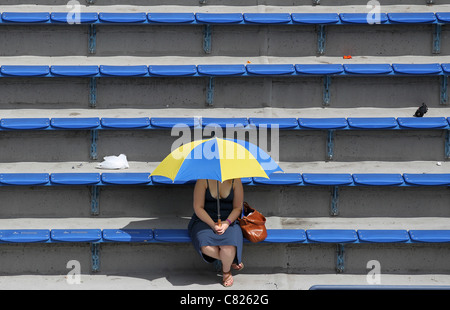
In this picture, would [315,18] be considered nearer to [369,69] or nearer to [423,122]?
[369,69]

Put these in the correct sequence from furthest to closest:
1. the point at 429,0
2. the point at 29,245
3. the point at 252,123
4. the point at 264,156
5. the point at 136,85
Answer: the point at 429,0
the point at 136,85
the point at 252,123
the point at 29,245
the point at 264,156

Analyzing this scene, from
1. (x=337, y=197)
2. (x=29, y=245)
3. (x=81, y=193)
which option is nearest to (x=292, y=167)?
(x=337, y=197)

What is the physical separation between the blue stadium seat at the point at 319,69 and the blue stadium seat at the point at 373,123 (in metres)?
0.46

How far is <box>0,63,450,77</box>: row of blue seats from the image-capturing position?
5555mm

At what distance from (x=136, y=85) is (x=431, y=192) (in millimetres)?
2634

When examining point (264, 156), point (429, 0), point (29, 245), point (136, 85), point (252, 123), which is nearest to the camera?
point (264, 156)

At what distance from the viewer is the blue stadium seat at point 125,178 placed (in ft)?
16.6

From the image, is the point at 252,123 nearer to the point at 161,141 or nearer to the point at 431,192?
the point at 161,141

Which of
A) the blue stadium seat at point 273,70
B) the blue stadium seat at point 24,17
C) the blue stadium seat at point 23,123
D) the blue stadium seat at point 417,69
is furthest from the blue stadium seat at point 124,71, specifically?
the blue stadium seat at point 417,69

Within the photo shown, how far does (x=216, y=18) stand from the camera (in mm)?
5867

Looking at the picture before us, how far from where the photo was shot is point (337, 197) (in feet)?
17.2

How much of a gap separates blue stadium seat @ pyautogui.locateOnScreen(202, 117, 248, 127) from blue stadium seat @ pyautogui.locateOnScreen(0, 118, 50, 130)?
1.28 metres

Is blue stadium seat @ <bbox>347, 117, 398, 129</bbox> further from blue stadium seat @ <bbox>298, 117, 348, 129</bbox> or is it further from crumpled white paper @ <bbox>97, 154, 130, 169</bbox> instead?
crumpled white paper @ <bbox>97, 154, 130, 169</bbox>

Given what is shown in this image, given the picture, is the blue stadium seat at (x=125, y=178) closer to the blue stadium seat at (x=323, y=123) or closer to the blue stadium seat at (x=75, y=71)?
the blue stadium seat at (x=75, y=71)
